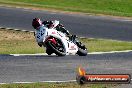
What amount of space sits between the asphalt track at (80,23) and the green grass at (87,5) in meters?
2.22

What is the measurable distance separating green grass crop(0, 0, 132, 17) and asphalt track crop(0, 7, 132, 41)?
7.27 feet

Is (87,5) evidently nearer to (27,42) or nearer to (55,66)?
(27,42)

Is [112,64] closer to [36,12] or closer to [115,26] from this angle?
[115,26]

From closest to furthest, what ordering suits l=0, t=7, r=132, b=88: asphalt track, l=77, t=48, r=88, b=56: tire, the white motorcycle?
l=0, t=7, r=132, b=88: asphalt track, the white motorcycle, l=77, t=48, r=88, b=56: tire

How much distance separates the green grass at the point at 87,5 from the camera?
38000 millimetres

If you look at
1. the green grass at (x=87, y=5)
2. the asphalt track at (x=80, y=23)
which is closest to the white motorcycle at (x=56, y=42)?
the asphalt track at (x=80, y=23)

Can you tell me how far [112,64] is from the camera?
699 inches

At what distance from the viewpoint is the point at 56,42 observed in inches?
731

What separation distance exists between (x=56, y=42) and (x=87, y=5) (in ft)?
71.9

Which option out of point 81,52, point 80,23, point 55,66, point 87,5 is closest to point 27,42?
point 81,52

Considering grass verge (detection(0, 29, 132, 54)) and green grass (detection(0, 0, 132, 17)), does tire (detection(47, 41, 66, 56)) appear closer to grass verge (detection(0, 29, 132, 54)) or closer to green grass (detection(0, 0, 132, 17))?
grass verge (detection(0, 29, 132, 54))

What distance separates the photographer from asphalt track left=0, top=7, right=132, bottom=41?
98.1ft

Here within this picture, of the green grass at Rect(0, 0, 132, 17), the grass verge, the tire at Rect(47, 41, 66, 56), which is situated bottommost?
the green grass at Rect(0, 0, 132, 17)

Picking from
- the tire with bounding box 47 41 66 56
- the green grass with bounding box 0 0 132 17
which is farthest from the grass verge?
the green grass with bounding box 0 0 132 17
